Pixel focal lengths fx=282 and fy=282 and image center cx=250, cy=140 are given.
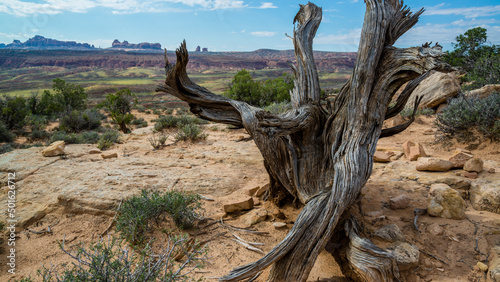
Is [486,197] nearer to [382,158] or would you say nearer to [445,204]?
[445,204]

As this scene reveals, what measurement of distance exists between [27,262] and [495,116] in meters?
8.79

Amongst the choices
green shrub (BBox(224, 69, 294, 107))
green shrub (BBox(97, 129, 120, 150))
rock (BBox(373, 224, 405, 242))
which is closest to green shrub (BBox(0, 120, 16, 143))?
green shrub (BBox(97, 129, 120, 150))

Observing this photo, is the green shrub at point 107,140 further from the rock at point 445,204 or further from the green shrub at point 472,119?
the green shrub at point 472,119

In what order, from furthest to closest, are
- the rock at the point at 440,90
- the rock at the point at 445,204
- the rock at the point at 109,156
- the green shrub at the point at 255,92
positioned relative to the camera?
the green shrub at the point at 255,92, the rock at the point at 440,90, the rock at the point at 109,156, the rock at the point at 445,204

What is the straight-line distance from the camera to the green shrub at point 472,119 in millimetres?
6152

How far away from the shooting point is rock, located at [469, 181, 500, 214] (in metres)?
3.61

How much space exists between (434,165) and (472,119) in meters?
2.71

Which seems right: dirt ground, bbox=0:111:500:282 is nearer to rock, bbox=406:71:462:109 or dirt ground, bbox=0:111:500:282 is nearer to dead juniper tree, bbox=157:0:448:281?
dead juniper tree, bbox=157:0:448:281

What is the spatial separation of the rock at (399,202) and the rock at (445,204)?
316 millimetres

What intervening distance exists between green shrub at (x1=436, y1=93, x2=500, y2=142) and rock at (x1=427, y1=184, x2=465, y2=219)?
11.4 feet

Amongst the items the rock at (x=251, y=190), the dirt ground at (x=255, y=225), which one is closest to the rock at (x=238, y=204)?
the dirt ground at (x=255, y=225)

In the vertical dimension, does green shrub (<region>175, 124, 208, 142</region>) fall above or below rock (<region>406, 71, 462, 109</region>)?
below

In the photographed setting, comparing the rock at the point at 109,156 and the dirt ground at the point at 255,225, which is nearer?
the dirt ground at the point at 255,225

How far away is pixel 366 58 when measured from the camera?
3305mm
